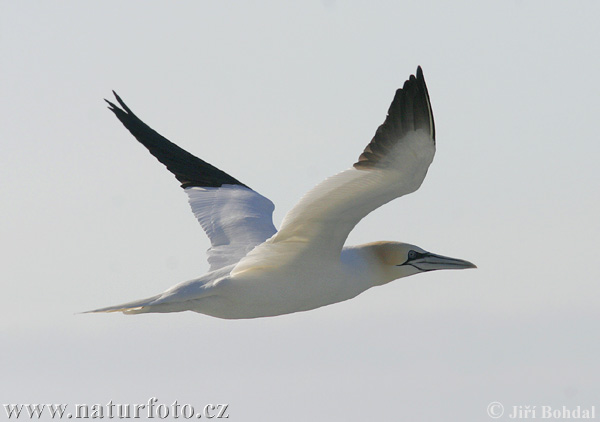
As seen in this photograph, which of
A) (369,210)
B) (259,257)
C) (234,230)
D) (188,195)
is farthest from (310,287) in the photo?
(188,195)

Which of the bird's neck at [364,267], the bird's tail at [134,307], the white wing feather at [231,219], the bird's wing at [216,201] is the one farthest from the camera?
the bird's wing at [216,201]

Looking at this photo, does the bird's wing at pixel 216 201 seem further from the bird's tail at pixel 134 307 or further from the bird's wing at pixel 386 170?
the bird's wing at pixel 386 170

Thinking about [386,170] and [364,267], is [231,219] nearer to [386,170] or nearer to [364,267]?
[364,267]

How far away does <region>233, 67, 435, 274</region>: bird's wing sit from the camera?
10195mm

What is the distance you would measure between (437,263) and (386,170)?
2457 millimetres

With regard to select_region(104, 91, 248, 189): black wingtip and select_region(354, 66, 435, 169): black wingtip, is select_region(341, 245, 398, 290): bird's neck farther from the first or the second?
select_region(104, 91, 248, 189): black wingtip

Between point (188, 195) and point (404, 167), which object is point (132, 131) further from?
point (404, 167)

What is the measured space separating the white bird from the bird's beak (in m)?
0.01

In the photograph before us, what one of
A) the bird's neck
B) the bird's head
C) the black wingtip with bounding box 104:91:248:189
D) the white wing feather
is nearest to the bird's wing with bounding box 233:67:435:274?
the bird's neck

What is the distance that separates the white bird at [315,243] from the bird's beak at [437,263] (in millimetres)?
11

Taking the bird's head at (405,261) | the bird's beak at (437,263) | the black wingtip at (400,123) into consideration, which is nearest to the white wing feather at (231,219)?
the bird's head at (405,261)

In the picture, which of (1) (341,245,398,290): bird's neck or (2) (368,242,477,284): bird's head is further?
(2) (368,242,477,284): bird's head

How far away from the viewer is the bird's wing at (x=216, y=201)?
13.6 m

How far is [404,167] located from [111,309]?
3330 millimetres
